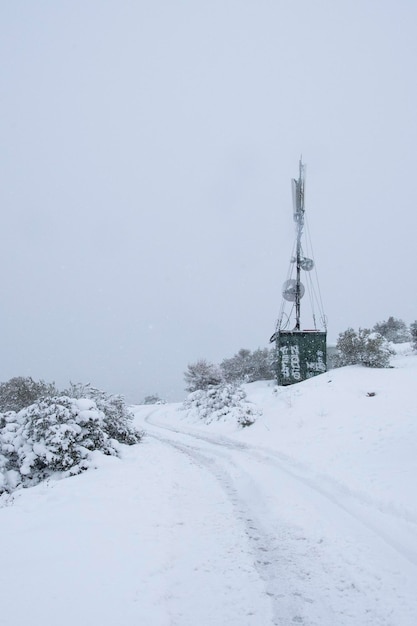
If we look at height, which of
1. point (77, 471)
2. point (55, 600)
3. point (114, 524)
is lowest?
point (77, 471)

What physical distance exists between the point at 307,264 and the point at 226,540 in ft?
86.1

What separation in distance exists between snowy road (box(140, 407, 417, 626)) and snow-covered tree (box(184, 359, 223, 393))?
24.5 m

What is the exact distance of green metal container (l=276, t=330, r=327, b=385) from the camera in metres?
26.0

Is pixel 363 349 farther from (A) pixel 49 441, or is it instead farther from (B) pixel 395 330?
(B) pixel 395 330

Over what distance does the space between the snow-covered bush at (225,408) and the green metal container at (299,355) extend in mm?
4592

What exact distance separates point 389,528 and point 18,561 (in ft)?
17.6

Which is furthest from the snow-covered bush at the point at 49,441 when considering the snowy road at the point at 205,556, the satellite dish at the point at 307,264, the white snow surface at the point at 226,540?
the satellite dish at the point at 307,264

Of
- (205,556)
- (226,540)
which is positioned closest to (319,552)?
(226,540)

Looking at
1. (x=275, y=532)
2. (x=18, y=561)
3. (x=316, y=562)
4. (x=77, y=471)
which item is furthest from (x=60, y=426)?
(x=316, y=562)

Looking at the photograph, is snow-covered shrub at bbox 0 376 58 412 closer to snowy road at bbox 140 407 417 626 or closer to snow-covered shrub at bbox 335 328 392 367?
snowy road at bbox 140 407 417 626

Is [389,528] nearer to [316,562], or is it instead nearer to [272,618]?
[316,562]

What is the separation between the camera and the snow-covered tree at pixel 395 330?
128 feet

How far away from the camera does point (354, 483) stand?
7.89m

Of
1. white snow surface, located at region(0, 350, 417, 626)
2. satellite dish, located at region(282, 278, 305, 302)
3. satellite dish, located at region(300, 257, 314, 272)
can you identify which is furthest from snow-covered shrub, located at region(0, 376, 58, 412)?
satellite dish, located at region(300, 257, 314, 272)
